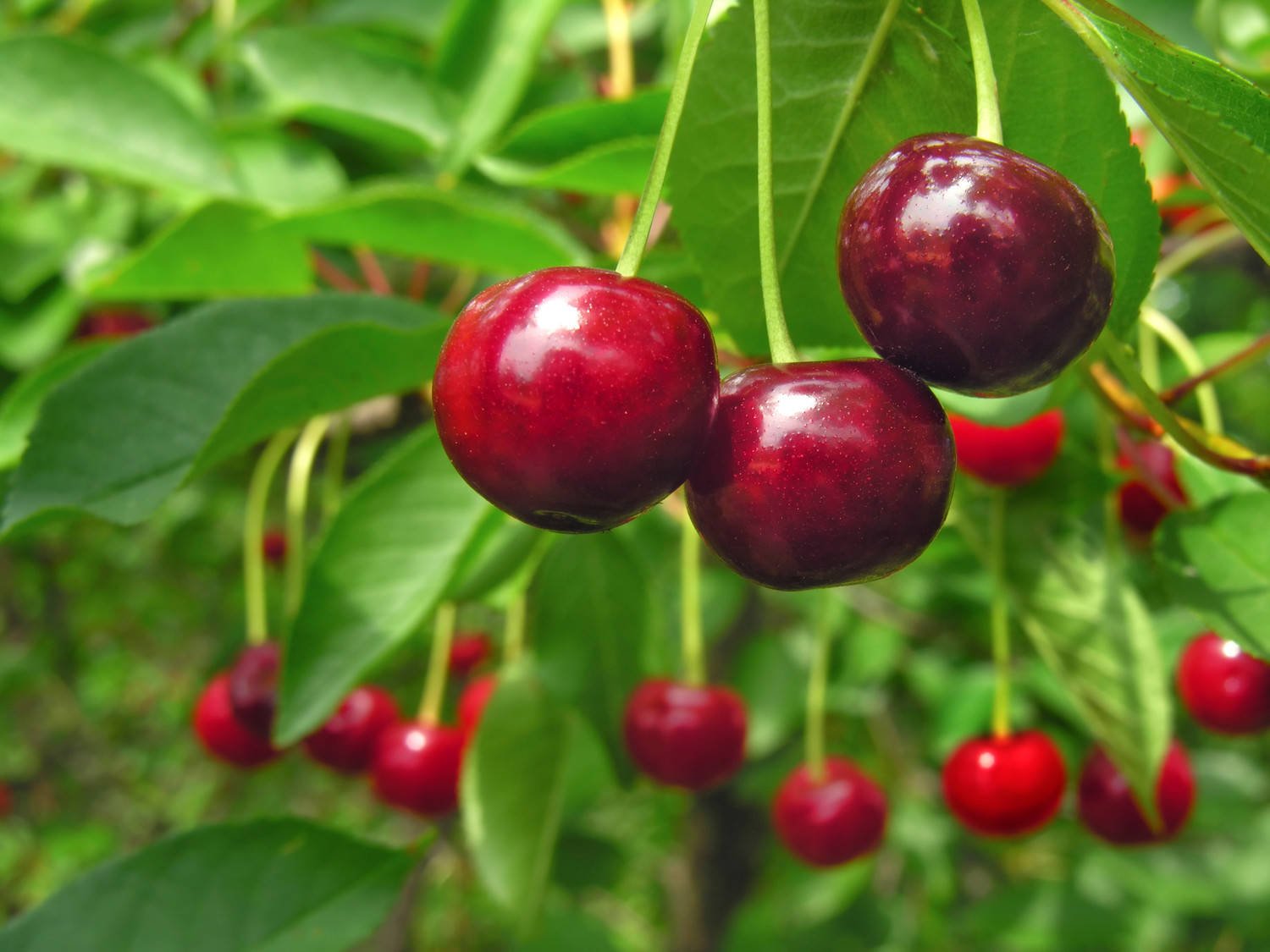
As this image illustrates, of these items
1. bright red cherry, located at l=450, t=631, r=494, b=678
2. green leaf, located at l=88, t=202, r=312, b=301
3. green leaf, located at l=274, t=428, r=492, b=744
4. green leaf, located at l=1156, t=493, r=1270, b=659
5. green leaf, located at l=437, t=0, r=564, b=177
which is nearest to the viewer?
green leaf, located at l=1156, t=493, r=1270, b=659

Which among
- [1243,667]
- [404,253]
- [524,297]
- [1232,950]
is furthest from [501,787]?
[1232,950]

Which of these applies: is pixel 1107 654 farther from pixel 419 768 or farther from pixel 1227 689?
pixel 419 768

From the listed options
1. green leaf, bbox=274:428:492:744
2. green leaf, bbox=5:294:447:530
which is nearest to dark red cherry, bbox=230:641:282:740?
green leaf, bbox=274:428:492:744

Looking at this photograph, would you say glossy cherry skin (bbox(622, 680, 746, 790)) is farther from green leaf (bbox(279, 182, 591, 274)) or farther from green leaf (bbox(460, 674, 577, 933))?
green leaf (bbox(279, 182, 591, 274))

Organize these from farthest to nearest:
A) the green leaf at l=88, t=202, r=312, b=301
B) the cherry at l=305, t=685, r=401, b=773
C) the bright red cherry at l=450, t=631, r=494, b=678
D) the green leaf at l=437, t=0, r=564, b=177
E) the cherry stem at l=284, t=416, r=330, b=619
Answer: the bright red cherry at l=450, t=631, r=494, b=678 < the cherry at l=305, t=685, r=401, b=773 < the cherry stem at l=284, t=416, r=330, b=619 < the green leaf at l=437, t=0, r=564, b=177 < the green leaf at l=88, t=202, r=312, b=301

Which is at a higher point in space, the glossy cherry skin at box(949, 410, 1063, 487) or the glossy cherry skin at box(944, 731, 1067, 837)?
the glossy cherry skin at box(949, 410, 1063, 487)

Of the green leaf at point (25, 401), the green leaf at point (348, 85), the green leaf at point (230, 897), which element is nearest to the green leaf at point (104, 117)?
the green leaf at point (348, 85)

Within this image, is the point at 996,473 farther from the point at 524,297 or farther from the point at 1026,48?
the point at 524,297

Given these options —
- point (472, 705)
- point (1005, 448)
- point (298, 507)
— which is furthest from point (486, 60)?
point (472, 705)
